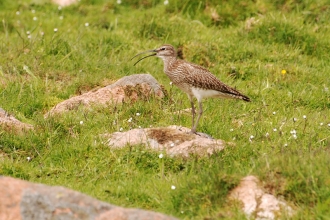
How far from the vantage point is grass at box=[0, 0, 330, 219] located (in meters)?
7.43

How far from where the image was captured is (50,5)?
15547mm

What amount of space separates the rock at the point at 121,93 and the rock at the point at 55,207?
4.69 metres

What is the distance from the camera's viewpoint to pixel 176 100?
10945mm

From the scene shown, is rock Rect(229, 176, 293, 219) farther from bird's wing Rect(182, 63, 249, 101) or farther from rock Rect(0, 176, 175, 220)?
bird's wing Rect(182, 63, 249, 101)

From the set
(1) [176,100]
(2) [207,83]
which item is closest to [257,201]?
(2) [207,83]

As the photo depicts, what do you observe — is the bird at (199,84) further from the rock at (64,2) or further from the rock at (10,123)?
the rock at (64,2)

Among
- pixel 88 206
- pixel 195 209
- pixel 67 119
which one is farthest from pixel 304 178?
pixel 67 119

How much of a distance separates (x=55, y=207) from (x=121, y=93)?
5.20m

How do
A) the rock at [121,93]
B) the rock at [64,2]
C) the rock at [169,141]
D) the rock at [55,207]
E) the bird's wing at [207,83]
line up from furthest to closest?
the rock at [64,2]
the rock at [121,93]
the bird's wing at [207,83]
the rock at [169,141]
the rock at [55,207]

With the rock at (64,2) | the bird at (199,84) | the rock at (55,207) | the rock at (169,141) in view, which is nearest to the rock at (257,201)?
the rock at (169,141)

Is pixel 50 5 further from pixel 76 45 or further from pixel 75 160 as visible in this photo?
pixel 75 160

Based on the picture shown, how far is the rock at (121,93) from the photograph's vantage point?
34.7 ft

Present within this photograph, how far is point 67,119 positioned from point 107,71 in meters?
2.45

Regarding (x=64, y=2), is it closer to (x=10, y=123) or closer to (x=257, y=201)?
(x=10, y=123)
